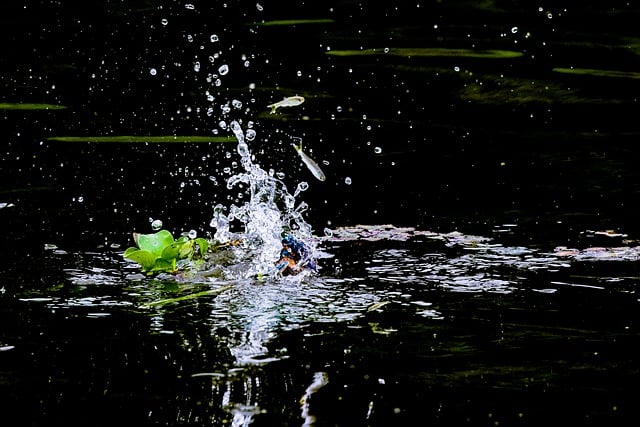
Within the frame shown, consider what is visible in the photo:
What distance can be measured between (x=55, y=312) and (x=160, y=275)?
75cm

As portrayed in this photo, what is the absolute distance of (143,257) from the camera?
5395mm

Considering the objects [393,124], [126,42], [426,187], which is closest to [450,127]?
[393,124]

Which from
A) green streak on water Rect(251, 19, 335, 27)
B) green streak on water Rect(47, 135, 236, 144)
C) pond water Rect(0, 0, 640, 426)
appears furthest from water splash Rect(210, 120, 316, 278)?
green streak on water Rect(251, 19, 335, 27)

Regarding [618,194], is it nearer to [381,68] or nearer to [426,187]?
[426,187]

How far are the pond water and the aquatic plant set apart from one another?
0.06 metres

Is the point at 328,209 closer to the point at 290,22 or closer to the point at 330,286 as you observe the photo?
the point at 330,286

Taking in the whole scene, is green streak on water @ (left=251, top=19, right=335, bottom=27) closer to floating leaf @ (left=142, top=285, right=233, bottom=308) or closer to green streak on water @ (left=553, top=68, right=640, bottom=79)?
green streak on water @ (left=553, top=68, right=640, bottom=79)

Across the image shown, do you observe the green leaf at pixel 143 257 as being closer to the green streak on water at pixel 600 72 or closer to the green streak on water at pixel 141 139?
the green streak on water at pixel 141 139

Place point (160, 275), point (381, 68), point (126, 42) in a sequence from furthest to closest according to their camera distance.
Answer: point (126, 42)
point (381, 68)
point (160, 275)

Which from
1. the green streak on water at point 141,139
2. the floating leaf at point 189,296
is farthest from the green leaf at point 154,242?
the green streak on water at point 141,139

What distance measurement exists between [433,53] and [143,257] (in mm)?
7070

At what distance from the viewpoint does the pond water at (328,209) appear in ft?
12.9

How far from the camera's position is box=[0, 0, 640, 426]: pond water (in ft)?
12.9

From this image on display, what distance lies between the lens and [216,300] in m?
4.99
